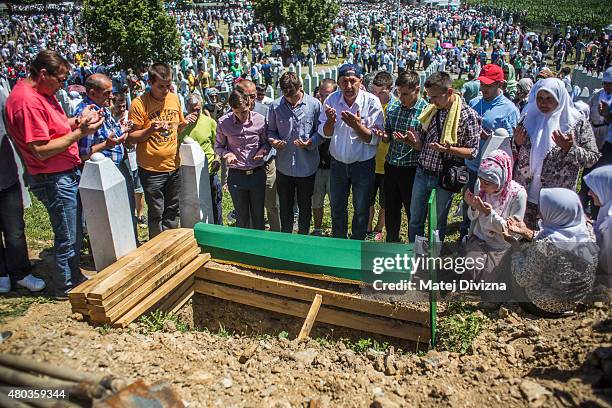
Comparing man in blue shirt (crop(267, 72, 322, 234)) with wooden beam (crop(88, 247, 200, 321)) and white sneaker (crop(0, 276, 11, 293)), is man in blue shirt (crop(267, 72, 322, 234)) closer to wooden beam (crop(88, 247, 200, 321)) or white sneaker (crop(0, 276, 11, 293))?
wooden beam (crop(88, 247, 200, 321))

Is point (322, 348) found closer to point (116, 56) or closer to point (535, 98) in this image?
point (535, 98)

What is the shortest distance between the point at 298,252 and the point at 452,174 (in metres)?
1.49

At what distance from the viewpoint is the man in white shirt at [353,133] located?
14.7ft

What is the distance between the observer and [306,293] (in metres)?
3.92

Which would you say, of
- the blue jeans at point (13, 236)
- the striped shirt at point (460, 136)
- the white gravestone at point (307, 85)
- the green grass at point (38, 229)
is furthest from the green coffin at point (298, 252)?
the white gravestone at point (307, 85)

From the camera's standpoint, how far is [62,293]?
402 cm

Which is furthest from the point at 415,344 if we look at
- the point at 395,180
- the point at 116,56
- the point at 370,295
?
the point at 116,56

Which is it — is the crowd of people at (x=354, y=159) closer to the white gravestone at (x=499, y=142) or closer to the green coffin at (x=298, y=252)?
the white gravestone at (x=499, y=142)

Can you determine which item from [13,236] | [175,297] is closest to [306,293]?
[175,297]

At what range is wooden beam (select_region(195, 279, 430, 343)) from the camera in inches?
144

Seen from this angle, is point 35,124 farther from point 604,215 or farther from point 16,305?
point 604,215

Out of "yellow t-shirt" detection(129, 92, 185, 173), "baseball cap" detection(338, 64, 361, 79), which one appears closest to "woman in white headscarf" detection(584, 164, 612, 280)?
"baseball cap" detection(338, 64, 361, 79)

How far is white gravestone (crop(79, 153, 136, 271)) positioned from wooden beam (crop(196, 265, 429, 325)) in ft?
2.47

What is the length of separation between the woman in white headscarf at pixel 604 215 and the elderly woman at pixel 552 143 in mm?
655
